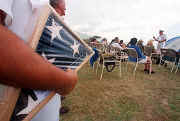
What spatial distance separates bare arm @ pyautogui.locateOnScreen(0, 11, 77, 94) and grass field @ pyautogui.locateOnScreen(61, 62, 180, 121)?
69.2 inches

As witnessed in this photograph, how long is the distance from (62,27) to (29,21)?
0.37 feet

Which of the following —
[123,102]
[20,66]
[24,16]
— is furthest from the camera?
[123,102]

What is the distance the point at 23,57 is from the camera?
11.0 inches

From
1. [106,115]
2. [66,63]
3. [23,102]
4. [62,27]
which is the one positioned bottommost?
[106,115]

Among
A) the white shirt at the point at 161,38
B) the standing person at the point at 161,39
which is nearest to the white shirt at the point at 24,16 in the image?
the standing person at the point at 161,39

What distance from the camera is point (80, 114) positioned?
1980 mm

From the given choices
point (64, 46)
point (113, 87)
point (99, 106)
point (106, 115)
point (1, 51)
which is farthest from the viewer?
point (113, 87)

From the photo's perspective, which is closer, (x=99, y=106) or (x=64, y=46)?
(x=64, y=46)

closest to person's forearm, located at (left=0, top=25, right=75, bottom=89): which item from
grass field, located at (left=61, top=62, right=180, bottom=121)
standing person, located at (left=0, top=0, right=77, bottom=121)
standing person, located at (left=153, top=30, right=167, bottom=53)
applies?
standing person, located at (left=0, top=0, right=77, bottom=121)

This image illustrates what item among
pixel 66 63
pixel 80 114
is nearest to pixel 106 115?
pixel 80 114

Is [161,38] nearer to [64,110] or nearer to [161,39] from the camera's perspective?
[161,39]

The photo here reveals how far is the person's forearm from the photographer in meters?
0.27

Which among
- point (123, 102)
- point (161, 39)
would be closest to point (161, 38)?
point (161, 39)

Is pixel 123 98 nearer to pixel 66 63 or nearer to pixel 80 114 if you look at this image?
pixel 80 114
